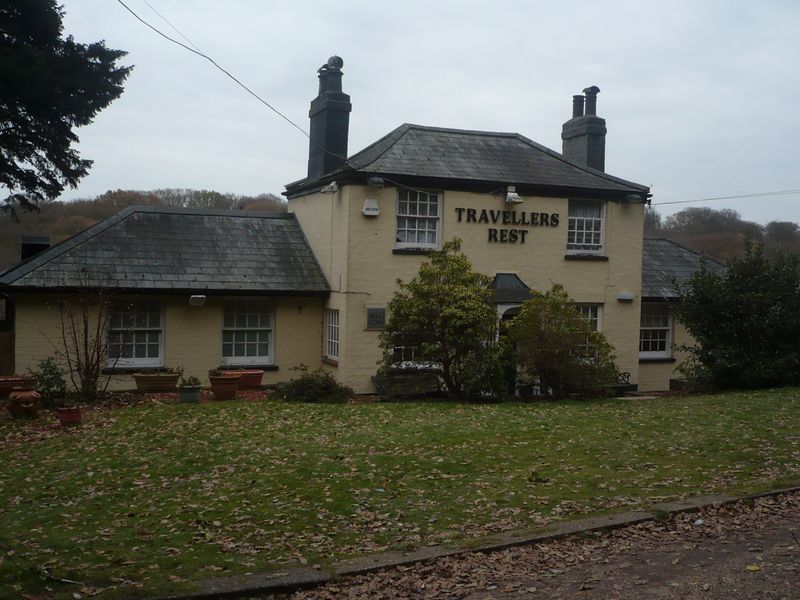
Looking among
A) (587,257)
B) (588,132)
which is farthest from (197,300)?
(588,132)

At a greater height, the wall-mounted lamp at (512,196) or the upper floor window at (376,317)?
the wall-mounted lamp at (512,196)

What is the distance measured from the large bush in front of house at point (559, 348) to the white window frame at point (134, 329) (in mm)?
8526

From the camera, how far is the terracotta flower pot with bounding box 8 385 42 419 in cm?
1409

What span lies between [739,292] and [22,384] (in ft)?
54.8

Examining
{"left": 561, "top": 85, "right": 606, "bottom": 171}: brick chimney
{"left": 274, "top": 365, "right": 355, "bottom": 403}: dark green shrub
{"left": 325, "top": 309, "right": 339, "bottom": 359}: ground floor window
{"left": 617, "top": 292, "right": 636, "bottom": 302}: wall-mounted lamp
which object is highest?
{"left": 561, "top": 85, "right": 606, "bottom": 171}: brick chimney

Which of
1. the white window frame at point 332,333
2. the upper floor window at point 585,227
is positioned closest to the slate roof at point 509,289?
the upper floor window at point 585,227

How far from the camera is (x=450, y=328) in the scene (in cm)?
1677

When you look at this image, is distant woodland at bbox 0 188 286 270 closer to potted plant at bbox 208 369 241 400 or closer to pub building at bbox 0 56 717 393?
A: pub building at bbox 0 56 717 393

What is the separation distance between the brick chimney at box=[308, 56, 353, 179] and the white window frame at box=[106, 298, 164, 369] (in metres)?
5.74

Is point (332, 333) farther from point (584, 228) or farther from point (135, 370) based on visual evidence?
point (584, 228)

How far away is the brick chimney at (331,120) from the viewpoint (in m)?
20.7

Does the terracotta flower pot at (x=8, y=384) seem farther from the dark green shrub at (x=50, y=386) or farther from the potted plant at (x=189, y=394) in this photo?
the potted plant at (x=189, y=394)

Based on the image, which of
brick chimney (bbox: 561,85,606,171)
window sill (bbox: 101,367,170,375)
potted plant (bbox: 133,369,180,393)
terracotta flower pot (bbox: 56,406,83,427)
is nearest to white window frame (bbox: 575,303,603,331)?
brick chimney (bbox: 561,85,606,171)

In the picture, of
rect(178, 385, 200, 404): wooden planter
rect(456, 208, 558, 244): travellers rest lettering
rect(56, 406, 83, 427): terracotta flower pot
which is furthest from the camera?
rect(456, 208, 558, 244): travellers rest lettering
